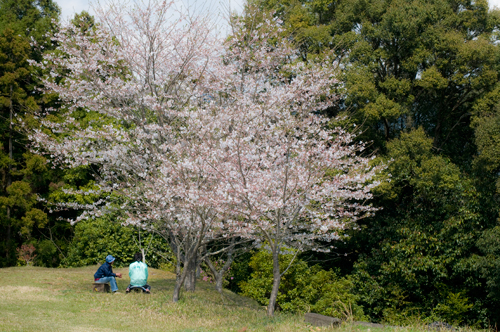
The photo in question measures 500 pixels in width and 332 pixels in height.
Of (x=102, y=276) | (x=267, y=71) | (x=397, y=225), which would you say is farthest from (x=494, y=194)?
(x=102, y=276)

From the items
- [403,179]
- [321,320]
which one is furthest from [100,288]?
[403,179]

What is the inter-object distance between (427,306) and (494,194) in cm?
436

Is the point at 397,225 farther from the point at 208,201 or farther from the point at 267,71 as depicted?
the point at 208,201

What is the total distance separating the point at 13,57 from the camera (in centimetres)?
1856

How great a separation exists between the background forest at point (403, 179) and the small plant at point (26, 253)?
0.06 meters

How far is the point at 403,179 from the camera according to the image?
1329 centimetres

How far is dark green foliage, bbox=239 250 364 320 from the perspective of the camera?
12297 millimetres

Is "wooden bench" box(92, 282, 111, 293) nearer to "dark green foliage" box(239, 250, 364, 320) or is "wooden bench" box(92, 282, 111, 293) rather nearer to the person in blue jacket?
the person in blue jacket

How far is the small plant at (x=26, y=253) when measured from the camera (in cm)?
Result: 1753

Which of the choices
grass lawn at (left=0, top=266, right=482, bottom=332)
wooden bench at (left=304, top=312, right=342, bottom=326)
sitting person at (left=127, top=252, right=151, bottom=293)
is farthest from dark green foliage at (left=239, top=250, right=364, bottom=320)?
wooden bench at (left=304, top=312, right=342, bottom=326)

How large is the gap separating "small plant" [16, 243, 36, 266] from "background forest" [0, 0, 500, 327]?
6cm

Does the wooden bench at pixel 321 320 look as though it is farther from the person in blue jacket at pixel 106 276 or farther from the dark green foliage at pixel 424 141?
the dark green foliage at pixel 424 141

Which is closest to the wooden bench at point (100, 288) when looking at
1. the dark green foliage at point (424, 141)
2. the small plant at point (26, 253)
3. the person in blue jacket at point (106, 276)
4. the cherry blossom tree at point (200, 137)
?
the person in blue jacket at point (106, 276)

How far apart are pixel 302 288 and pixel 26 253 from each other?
41.4 feet
